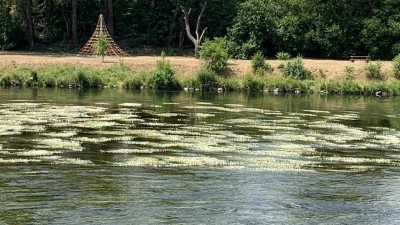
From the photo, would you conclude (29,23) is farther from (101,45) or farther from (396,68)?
(396,68)

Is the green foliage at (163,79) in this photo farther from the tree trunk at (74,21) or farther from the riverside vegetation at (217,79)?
the tree trunk at (74,21)

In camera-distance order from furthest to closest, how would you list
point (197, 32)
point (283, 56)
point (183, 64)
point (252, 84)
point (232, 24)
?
point (232, 24) < point (197, 32) < point (283, 56) < point (183, 64) < point (252, 84)

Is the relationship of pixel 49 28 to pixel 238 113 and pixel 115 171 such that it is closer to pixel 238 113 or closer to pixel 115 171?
pixel 238 113

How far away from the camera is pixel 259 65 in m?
57.4

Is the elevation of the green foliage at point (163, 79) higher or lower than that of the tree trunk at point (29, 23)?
lower

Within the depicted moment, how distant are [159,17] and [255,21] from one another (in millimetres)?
12204

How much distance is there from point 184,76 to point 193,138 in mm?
28888

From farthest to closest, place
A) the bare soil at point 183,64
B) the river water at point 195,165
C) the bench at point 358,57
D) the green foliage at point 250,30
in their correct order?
the green foliage at point 250,30
the bench at point 358,57
the bare soil at point 183,64
the river water at point 195,165

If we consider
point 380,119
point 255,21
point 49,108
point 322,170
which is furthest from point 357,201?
point 255,21

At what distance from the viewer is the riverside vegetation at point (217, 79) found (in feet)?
181

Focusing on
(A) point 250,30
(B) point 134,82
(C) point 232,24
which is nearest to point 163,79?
(B) point 134,82

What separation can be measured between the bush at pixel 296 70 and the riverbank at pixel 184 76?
1.81ft

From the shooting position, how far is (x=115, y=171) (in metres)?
20.7

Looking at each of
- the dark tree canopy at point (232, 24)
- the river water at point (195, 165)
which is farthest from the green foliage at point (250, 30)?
the river water at point (195, 165)
